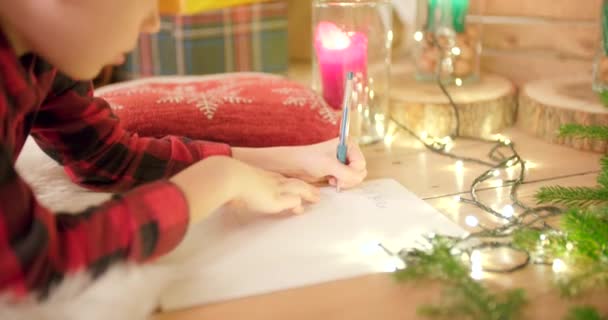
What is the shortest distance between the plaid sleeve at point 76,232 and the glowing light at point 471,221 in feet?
1.15

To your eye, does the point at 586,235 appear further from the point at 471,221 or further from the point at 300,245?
the point at 300,245

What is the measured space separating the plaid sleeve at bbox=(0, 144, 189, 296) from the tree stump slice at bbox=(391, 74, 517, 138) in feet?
2.21

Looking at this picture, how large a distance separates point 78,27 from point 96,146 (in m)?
0.30

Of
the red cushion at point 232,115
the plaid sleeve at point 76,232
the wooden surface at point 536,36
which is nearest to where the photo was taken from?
the plaid sleeve at point 76,232

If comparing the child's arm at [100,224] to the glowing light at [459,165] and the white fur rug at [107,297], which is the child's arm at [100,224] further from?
the glowing light at [459,165]

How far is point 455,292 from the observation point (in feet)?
1.90

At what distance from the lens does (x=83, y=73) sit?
569 mm

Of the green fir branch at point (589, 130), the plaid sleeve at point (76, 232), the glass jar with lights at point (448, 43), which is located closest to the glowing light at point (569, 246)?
the green fir branch at point (589, 130)

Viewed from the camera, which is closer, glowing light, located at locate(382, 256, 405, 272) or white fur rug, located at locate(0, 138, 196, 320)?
white fur rug, located at locate(0, 138, 196, 320)

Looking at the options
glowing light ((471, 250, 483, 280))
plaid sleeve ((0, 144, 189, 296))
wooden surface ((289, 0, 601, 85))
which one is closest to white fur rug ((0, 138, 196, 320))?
plaid sleeve ((0, 144, 189, 296))

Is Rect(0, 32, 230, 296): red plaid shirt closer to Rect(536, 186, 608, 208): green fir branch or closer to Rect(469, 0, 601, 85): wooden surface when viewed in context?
Rect(536, 186, 608, 208): green fir branch

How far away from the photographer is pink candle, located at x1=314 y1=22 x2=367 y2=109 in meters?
1.08

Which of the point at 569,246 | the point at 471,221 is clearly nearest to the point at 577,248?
the point at 569,246

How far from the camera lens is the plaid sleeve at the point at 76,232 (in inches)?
18.8
